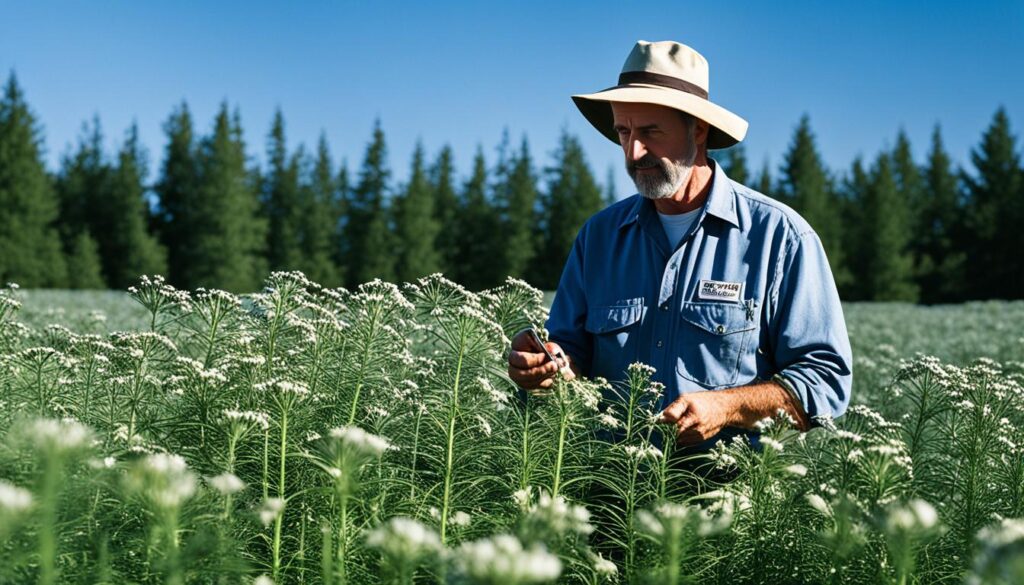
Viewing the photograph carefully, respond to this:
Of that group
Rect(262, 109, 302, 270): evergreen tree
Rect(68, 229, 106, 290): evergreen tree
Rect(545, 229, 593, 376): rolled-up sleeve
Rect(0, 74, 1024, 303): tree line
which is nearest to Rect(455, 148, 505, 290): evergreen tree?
Rect(0, 74, 1024, 303): tree line

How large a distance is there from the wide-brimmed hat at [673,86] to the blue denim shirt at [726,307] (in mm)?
274

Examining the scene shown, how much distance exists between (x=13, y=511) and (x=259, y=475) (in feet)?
5.34

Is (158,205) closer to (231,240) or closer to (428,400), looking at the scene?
(231,240)

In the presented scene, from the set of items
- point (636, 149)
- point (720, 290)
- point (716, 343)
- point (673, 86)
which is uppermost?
point (673, 86)

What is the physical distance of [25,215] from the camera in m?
46.4

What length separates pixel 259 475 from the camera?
3244mm

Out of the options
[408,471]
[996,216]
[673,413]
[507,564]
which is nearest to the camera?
[507,564]

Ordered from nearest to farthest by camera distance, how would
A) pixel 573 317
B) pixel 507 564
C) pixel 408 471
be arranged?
pixel 507 564 → pixel 408 471 → pixel 573 317

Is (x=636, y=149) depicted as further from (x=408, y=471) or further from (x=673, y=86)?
(x=408, y=471)

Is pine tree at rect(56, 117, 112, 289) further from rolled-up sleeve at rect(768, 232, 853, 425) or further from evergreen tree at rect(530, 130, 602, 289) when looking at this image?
rolled-up sleeve at rect(768, 232, 853, 425)

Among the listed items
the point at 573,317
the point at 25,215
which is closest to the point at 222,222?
the point at 25,215

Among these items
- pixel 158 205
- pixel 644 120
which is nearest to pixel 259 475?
pixel 644 120

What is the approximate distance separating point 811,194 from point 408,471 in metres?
58.1

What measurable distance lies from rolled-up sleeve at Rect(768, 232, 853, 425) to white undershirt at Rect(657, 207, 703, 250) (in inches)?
21.5
